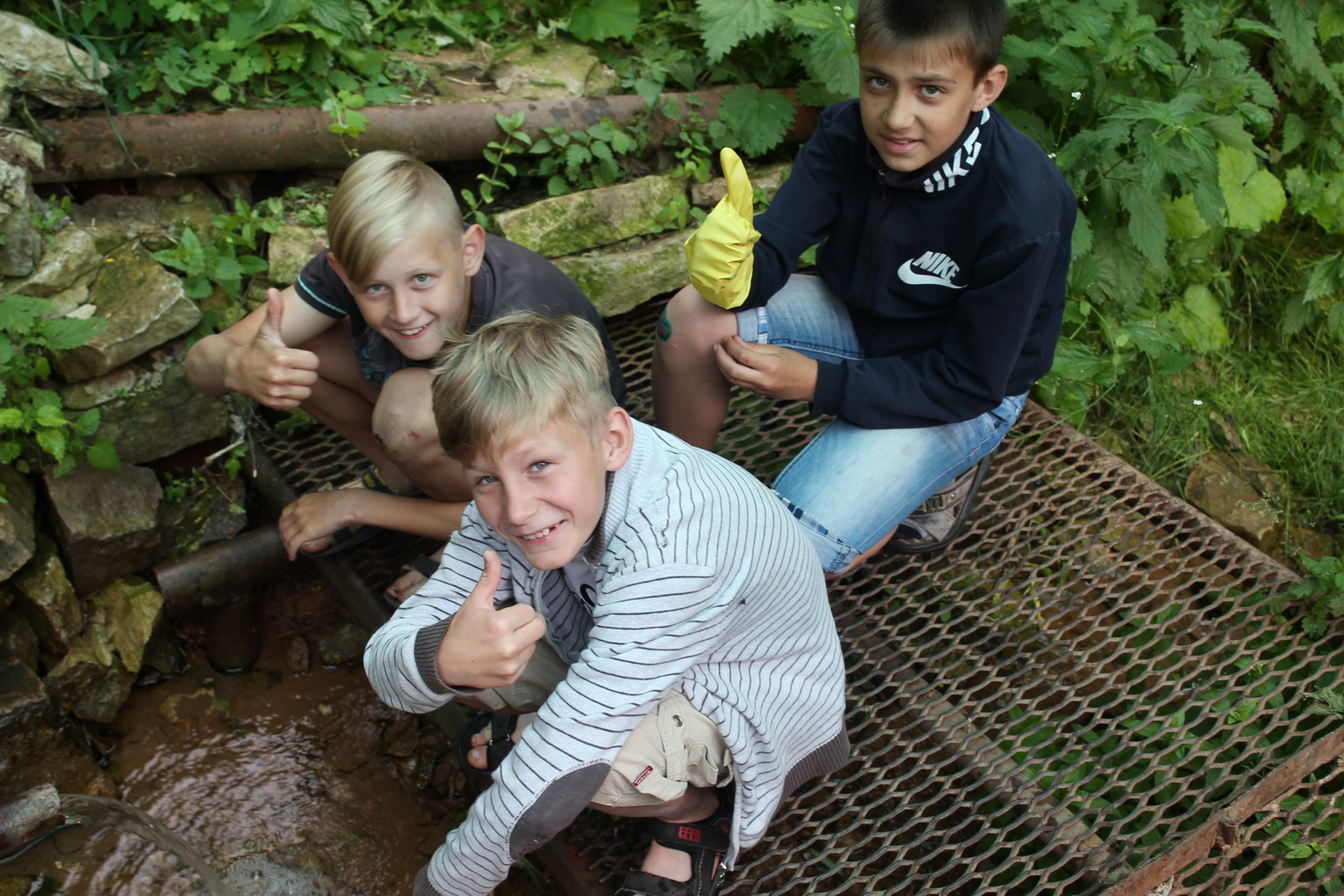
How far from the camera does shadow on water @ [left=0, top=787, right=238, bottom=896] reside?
1.74 m

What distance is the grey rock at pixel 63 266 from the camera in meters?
2.40

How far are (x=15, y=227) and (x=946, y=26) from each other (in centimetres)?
209

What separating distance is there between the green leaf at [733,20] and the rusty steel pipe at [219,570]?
1762 millimetres

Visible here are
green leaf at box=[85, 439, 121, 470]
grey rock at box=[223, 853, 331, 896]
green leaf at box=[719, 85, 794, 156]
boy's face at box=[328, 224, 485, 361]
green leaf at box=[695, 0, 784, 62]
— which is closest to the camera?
boy's face at box=[328, 224, 485, 361]

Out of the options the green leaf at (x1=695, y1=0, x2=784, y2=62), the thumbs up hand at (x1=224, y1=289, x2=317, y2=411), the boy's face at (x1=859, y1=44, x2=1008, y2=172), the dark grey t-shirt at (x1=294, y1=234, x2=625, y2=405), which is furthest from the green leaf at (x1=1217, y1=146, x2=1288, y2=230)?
the thumbs up hand at (x1=224, y1=289, x2=317, y2=411)

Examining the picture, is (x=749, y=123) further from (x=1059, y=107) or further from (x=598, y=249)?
(x=1059, y=107)

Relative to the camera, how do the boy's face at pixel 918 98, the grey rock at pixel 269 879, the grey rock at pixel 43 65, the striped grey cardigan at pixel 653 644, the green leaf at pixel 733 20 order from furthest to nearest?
the green leaf at pixel 733 20
the grey rock at pixel 43 65
the grey rock at pixel 269 879
the boy's face at pixel 918 98
the striped grey cardigan at pixel 653 644

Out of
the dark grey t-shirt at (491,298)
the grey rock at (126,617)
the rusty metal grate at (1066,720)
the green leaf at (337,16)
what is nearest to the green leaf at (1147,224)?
the rusty metal grate at (1066,720)

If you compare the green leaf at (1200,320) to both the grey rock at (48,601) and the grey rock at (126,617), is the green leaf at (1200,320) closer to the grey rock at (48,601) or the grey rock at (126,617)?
the grey rock at (126,617)

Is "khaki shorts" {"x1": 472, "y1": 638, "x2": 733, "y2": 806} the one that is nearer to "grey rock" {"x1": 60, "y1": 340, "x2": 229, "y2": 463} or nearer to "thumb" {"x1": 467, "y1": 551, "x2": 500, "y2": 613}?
"thumb" {"x1": 467, "y1": 551, "x2": 500, "y2": 613}

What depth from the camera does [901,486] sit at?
2.14m

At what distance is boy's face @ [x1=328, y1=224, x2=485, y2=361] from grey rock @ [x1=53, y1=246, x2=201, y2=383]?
67 centimetres

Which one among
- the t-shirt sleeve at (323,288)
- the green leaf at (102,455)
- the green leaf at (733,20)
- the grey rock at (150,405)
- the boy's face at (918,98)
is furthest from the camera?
the green leaf at (733,20)

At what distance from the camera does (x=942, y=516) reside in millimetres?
2359
